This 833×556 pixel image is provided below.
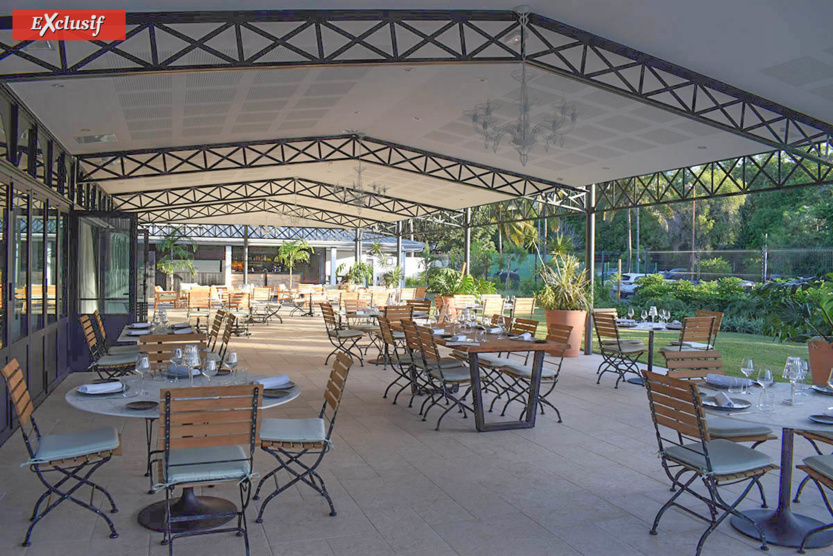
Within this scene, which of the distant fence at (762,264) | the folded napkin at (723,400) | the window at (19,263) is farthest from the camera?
the distant fence at (762,264)

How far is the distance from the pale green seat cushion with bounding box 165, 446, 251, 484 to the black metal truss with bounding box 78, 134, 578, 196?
756 centimetres

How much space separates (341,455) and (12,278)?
327 centimetres

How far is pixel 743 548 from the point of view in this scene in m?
3.43

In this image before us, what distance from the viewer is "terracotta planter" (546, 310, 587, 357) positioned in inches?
408

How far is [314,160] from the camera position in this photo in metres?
11.6

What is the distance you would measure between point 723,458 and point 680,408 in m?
0.36

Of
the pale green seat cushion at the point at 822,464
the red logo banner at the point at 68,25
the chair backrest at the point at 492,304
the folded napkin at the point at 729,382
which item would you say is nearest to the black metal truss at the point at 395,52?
the red logo banner at the point at 68,25

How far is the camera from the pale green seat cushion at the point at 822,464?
3.26 m

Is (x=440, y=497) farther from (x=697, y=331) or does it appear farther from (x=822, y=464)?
(x=697, y=331)

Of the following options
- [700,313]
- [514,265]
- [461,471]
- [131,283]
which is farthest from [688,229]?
[461,471]

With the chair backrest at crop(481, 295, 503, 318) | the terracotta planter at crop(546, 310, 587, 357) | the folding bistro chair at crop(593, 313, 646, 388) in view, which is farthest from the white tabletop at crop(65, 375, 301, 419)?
the chair backrest at crop(481, 295, 503, 318)

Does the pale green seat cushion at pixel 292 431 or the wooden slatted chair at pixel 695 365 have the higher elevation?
the wooden slatted chair at pixel 695 365

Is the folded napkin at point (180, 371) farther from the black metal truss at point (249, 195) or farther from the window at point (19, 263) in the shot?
the black metal truss at point (249, 195)

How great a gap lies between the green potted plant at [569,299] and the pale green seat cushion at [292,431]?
7112 millimetres
